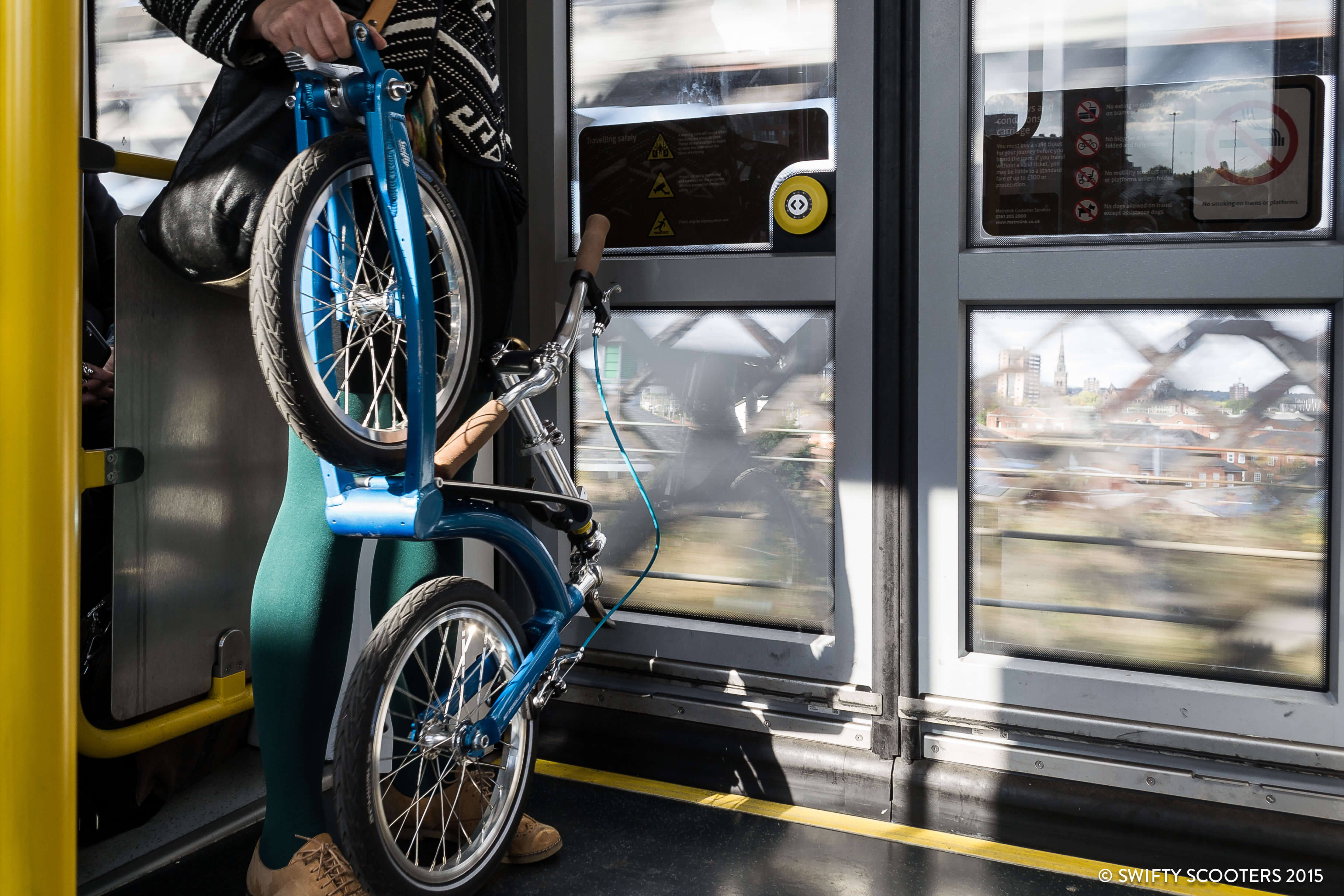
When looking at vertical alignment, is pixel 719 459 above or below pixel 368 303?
below

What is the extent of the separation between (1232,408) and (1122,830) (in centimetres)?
77

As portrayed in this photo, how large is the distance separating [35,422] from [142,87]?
79.4 inches

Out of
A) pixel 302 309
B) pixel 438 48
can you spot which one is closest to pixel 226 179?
pixel 302 309

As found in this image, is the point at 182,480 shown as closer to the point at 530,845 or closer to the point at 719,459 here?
the point at 530,845

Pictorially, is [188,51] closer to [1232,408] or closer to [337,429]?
[337,429]

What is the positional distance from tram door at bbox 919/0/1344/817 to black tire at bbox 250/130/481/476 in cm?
96

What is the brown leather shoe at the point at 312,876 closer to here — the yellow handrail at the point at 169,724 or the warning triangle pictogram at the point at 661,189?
the yellow handrail at the point at 169,724

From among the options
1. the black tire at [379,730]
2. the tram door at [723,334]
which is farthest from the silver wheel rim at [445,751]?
the tram door at [723,334]

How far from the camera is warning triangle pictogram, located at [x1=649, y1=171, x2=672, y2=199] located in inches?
80.7

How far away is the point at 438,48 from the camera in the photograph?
4.55 feet

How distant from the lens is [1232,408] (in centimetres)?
171

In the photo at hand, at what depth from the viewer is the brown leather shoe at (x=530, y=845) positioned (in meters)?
1.62

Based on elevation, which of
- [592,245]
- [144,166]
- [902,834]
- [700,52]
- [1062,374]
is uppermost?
[700,52]

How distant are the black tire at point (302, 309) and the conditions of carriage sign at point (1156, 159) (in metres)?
1.06
